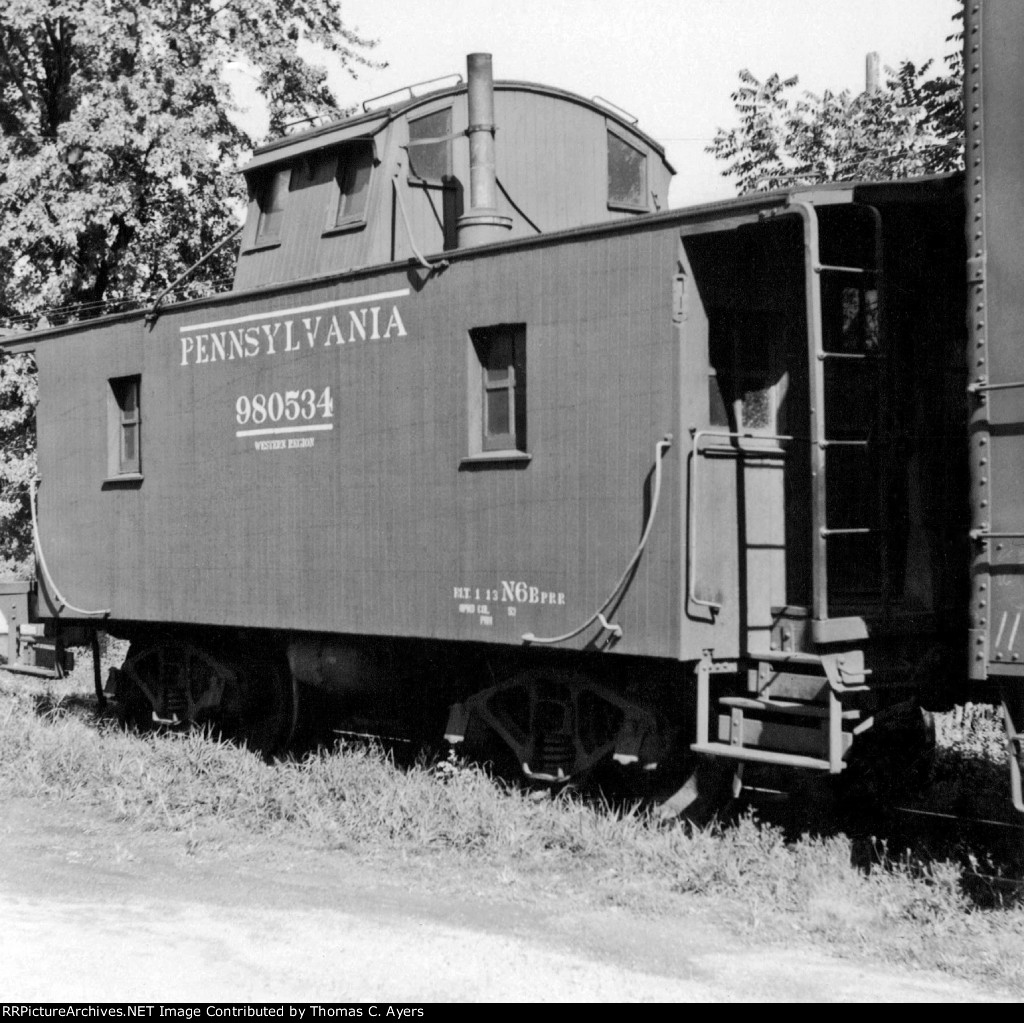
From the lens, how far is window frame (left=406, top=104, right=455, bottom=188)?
11.3 meters

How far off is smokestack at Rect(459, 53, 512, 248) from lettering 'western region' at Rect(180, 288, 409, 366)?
84cm

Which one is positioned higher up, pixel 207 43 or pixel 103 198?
pixel 207 43

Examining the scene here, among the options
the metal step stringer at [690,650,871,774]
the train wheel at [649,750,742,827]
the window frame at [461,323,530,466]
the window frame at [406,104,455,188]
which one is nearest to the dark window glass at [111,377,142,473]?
the window frame at [406,104,455,188]

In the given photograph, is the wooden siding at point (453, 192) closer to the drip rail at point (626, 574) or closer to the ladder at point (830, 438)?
the drip rail at point (626, 574)

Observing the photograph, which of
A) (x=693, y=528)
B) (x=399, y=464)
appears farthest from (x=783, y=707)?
(x=399, y=464)

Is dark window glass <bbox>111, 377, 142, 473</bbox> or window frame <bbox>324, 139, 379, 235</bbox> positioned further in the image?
dark window glass <bbox>111, 377, 142, 473</bbox>

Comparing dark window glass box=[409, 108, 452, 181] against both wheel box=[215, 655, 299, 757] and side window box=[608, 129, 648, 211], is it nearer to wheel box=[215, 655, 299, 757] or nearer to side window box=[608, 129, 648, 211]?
side window box=[608, 129, 648, 211]

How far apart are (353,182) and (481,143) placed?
131cm

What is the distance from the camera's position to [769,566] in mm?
8992

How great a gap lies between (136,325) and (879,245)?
6837 mm

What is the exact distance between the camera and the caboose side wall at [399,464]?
8789 millimetres

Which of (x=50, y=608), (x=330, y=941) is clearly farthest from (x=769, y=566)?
(x=50, y=608)

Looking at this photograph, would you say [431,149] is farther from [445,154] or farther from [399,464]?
[399,464]
